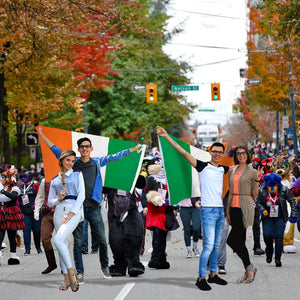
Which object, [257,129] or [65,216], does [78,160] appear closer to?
[65,216]

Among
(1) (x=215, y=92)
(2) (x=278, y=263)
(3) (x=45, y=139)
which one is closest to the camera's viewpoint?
(3) (x=45, y=139)

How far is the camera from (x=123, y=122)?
47719mm

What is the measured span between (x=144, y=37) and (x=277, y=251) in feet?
148

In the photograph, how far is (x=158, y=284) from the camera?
10562mm

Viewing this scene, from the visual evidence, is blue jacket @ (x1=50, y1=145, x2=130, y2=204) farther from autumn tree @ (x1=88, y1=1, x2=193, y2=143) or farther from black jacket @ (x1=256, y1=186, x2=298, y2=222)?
autumn tree @ (x1=88, y1=1, x2=193, y2=143)

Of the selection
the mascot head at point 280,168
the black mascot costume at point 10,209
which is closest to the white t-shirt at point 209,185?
the mascot head at point 280,168

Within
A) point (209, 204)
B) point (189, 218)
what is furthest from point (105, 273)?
point (189, 218)

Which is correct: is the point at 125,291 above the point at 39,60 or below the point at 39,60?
below

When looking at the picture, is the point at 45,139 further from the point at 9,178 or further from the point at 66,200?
the point at 9,178

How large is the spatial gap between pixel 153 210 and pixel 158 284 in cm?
210

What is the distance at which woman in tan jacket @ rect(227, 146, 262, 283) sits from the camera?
10492 millimetres

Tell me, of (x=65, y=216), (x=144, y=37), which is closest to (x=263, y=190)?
(x=65, y=216)

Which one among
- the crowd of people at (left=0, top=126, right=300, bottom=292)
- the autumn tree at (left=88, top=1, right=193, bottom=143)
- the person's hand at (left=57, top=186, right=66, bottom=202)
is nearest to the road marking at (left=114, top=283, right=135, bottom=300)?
the crowd of people at (left=0, top=126, right=300, bottom=292)

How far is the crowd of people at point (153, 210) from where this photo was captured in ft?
32.4
